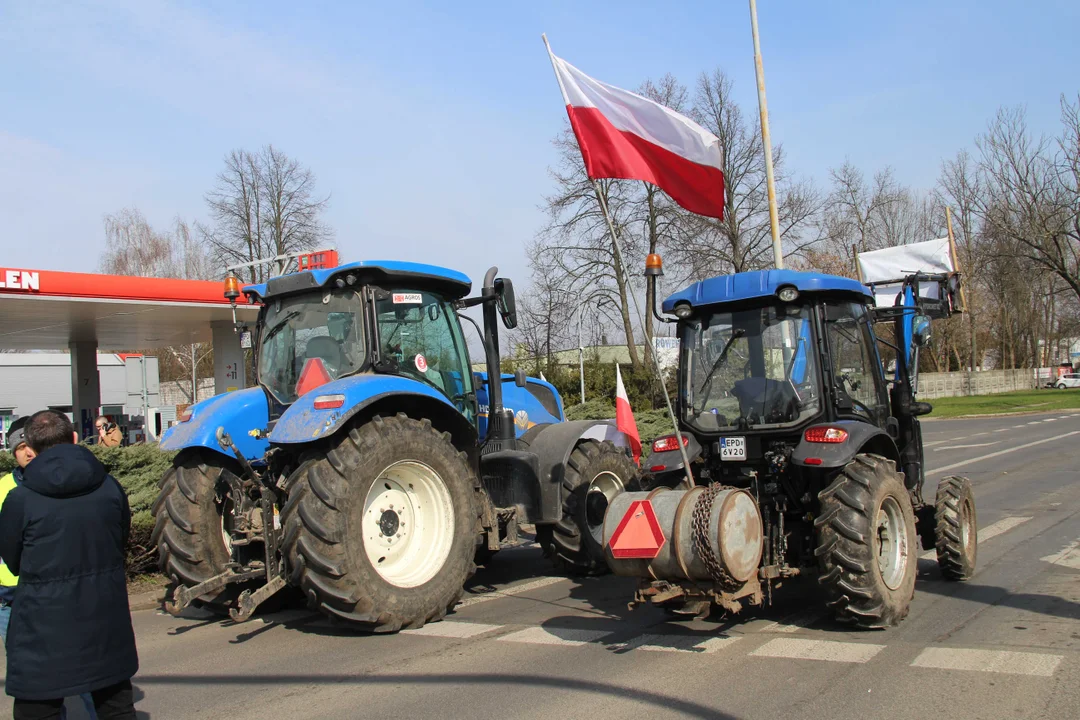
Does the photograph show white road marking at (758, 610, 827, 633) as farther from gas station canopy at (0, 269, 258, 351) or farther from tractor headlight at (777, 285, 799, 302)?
gas station canopy at (0, 269, 258, 351)

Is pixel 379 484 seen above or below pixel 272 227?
below

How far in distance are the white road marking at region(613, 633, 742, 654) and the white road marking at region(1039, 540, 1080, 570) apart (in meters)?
3.88

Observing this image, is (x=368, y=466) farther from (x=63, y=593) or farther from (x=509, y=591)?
(x=63, y=593)

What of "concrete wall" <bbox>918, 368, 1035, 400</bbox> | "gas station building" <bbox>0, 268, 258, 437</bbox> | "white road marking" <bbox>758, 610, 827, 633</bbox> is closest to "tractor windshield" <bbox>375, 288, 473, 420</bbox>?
"white road marking" <bbox>758, 610, 827, 633</bbox>

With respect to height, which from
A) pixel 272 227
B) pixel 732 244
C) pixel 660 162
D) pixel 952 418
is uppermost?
pixel 272 227

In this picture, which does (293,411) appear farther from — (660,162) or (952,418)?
(952,418)

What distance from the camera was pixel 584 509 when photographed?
8211 mm

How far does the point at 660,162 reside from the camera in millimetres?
7742

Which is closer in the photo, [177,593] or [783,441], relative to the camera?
[177,593]

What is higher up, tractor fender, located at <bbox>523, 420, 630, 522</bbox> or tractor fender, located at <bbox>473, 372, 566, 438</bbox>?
tractor fender, located at <bbox>473, 372, 566, 438</bbox>

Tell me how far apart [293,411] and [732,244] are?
27.3 m

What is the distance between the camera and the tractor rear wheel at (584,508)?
26.9 feet

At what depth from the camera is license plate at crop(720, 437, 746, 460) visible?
21.8 ft

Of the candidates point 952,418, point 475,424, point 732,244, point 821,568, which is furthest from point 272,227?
point 821,568
